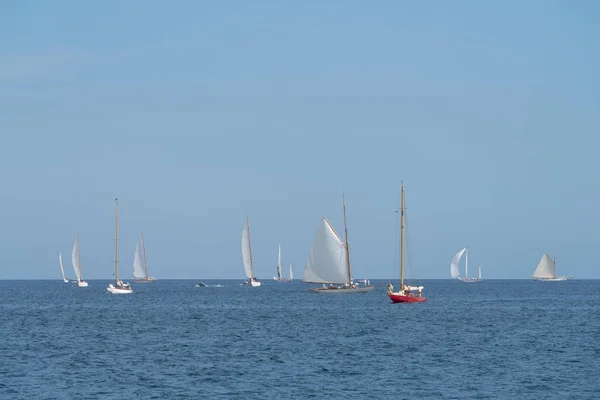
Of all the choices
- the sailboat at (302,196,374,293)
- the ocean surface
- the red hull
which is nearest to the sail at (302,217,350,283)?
the sailboat at (302,196,374,293)

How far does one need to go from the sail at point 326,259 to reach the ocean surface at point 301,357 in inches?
1611

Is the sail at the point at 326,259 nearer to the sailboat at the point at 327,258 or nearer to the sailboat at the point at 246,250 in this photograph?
the sailboat at the point at 327,258

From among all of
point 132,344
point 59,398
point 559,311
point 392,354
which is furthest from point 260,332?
point 559,311

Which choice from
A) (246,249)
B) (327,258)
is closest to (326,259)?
(327,258)

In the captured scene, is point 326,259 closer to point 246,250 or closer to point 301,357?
point 246,250

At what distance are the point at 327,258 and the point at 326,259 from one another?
0.25 meters

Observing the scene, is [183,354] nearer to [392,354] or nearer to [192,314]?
[392,354]

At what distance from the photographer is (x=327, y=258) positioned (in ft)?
447

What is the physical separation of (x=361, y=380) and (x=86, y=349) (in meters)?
22.7

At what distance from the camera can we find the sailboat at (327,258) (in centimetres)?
13512

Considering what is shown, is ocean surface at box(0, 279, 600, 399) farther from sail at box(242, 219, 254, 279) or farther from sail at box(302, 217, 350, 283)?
sail at box(242, 219, 254, 279)

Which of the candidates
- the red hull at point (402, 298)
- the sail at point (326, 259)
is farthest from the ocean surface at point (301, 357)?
the sail at point (326, 259)

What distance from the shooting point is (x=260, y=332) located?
7450 cm

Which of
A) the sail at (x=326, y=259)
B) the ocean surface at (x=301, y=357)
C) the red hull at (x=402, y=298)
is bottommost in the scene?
the ocean surface at (x=301, y=357)
